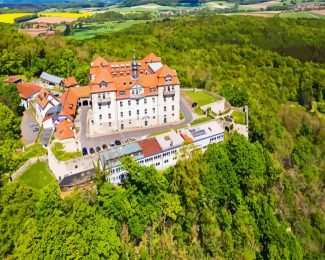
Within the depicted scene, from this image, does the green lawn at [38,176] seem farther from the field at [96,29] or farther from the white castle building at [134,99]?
the field at [96,29]

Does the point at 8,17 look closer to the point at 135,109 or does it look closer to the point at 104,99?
the point at 104,99

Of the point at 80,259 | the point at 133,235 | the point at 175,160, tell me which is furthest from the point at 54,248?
the point at 175,160

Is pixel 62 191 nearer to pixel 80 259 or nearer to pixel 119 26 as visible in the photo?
pixel 80 259

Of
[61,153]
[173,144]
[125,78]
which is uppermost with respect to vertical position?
[125,78]

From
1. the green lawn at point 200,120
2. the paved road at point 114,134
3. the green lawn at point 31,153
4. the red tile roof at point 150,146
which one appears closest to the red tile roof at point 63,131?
the paved road at point 114,134

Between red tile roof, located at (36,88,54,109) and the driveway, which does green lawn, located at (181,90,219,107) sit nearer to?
red tile roof, located at (36,88,54,109)

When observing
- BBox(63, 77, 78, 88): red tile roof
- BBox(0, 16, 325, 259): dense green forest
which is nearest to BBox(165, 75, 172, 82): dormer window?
BBox(0, 16, 325, 259): dense green forest

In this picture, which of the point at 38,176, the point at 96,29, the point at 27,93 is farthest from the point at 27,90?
the point at 96,29
